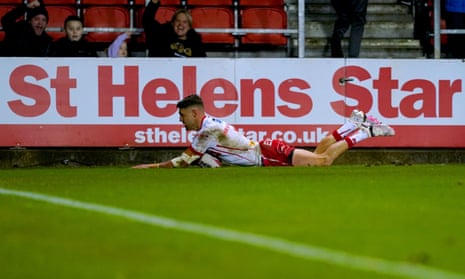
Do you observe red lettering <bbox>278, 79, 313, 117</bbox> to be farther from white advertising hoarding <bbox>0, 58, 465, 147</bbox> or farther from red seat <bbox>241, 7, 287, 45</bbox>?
red seat <bbox>241, 7, 287, 45</bbox>

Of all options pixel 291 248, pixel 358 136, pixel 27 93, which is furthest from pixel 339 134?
pixel 291 248

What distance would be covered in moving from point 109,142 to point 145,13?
2.20 m

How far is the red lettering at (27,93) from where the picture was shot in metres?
18.2

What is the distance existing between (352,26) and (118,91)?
13.1 ft

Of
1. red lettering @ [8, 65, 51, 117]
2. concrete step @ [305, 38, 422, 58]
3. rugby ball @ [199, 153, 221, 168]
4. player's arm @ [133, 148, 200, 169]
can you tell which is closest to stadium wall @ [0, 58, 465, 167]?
red lettering @ [8, 65, 51, 117]

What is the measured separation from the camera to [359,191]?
36.6 feet

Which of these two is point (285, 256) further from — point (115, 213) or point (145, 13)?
point (145, 13)

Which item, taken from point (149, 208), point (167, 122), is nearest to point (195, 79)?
point (167, 122)

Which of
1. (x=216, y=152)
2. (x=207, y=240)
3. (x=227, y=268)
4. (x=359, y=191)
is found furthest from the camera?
(x=216, y=152)

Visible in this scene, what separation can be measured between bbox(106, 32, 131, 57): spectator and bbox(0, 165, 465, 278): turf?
5.39 meters

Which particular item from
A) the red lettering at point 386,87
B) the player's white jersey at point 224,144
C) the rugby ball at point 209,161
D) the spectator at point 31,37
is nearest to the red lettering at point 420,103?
the red lettering at point 386,87

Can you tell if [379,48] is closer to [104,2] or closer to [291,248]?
[104,2]

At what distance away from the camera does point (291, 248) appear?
6703 millimetres

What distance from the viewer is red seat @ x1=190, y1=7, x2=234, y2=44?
66.3ft
